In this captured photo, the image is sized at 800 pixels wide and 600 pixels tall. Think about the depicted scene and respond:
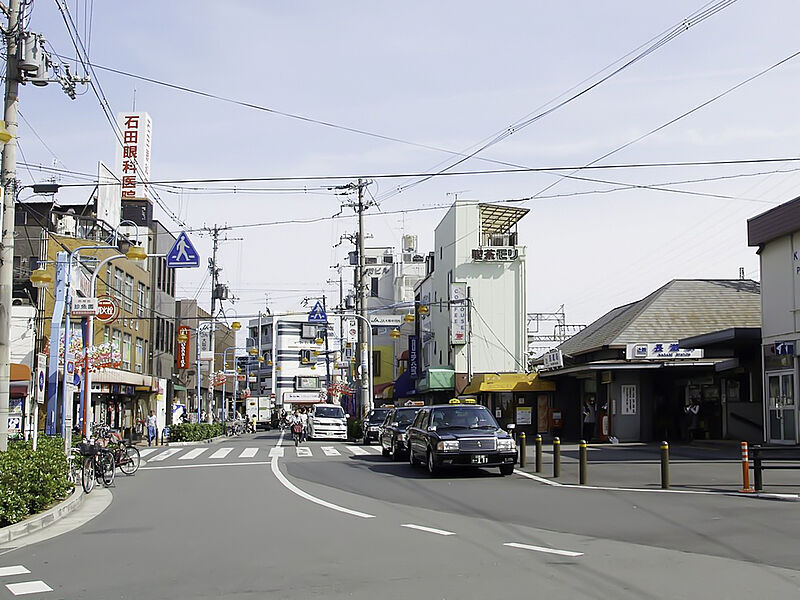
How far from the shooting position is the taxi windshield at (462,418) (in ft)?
74.3

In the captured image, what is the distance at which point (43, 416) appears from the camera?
43031 millimetres

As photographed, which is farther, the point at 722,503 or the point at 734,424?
the point at 734,424

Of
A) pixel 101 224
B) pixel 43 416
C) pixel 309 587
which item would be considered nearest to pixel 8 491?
pixel 309 587

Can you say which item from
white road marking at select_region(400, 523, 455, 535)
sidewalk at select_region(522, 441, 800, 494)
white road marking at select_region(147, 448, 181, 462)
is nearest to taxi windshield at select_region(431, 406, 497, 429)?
sidewalk at select_region(522, 441, 800, 494)

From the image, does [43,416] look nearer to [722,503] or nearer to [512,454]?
[512,454]

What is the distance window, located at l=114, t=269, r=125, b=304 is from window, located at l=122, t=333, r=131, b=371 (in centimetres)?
299

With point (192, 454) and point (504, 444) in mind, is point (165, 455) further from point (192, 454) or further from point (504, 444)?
point (504, 444)

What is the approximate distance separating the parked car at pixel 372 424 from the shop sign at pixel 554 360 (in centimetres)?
731

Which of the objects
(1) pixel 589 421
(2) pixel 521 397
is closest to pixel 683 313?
(1) pixel 589 421

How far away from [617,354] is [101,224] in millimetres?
29213

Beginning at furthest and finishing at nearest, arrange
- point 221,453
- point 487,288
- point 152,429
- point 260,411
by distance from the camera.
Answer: point 260,411 → point 487,288 → point 152,429 → point 221,453

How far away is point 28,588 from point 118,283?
148 ft

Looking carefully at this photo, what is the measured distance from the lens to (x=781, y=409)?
27.3 meters

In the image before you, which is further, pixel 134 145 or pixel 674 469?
pixel 134 145
